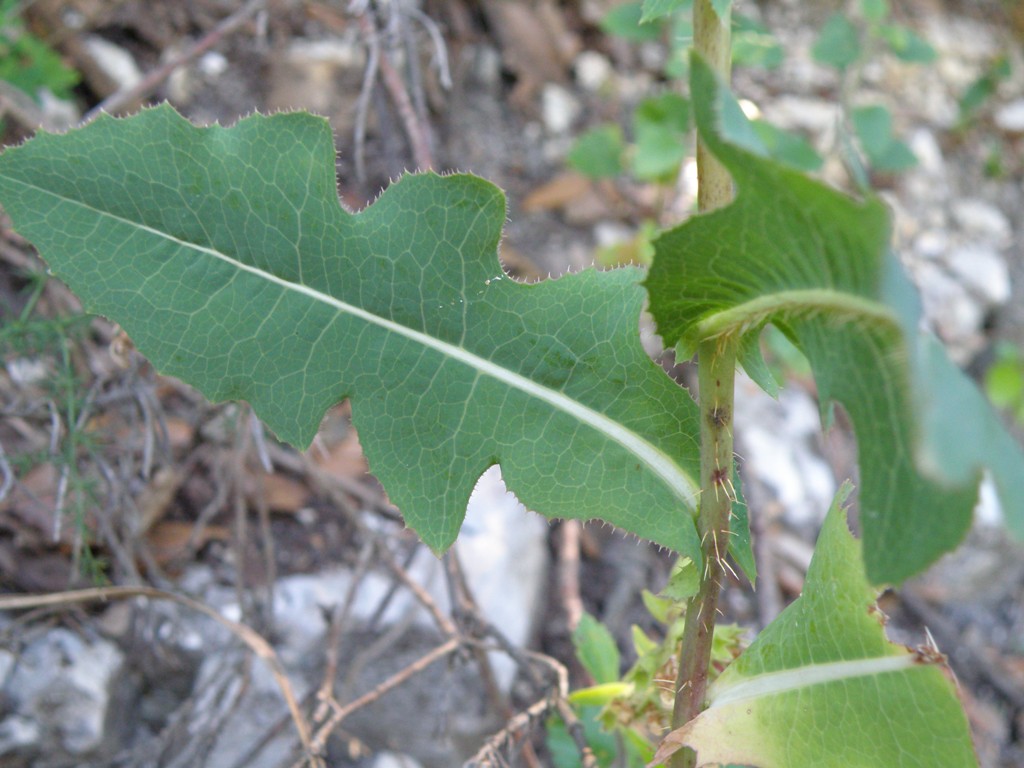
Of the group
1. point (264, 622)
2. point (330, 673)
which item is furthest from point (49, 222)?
point (264, 622)

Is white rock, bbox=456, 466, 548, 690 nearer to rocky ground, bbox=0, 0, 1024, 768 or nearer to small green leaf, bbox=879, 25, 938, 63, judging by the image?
rocky ground, bbox=0, 0, 1024, 768

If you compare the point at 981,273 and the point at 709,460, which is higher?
the point at 709,460

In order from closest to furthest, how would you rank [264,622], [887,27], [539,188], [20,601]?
1. [20,601]
2. [264,622]
3. [887,27]
4. [539,188]

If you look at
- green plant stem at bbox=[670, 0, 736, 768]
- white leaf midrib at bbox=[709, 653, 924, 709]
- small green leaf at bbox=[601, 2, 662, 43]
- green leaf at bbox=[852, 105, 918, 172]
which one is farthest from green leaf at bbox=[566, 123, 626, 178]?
white leaf midrib at bbox=[709, 653, 924, 709]

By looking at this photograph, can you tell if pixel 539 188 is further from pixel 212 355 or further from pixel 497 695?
pixel 212 355

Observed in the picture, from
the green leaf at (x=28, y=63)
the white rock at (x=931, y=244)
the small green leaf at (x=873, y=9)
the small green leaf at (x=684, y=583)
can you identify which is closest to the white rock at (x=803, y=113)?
the white rock at (x=931, y=244)

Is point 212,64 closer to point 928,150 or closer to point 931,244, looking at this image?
point 931,244

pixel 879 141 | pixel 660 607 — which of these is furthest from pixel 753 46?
pixel 660 607
